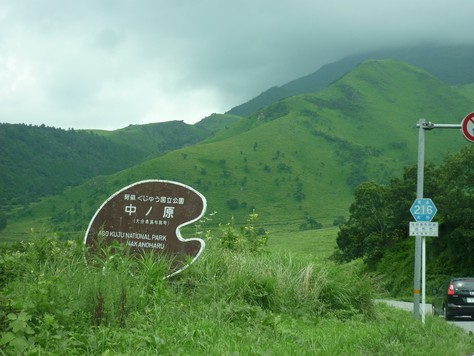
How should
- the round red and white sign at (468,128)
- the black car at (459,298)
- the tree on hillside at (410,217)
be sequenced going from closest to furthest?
the round red and white sign at (468,128) → the black car at (459,298) → the tree on hillside at (410,217)

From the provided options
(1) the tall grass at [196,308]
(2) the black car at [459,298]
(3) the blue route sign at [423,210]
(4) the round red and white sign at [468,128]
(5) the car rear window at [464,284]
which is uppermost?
(4) the round red and white sign at [468,128]

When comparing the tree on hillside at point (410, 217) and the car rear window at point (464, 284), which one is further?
the tree on hillside at point (410, 217)

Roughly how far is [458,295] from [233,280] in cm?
1201

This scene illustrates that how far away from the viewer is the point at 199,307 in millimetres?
11000

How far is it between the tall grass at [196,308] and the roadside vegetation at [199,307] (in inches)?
0.8

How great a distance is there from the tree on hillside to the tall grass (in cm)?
3193

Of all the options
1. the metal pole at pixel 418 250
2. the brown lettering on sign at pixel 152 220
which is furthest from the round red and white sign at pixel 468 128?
the brown lettering on sign at pixel 152 220

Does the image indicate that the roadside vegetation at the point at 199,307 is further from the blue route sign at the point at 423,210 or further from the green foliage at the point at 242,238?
the blue route sign at the point at 423,210

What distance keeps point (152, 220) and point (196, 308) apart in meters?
2.67

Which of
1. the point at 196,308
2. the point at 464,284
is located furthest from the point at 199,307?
the point at 464,284

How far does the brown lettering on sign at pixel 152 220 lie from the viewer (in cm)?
1298

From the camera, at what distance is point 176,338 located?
351 inches

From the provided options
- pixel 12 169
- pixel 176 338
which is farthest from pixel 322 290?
pixel 12 169

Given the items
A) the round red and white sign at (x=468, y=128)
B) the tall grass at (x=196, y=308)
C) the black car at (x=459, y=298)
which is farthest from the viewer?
the black car at (x=459, y=298)
